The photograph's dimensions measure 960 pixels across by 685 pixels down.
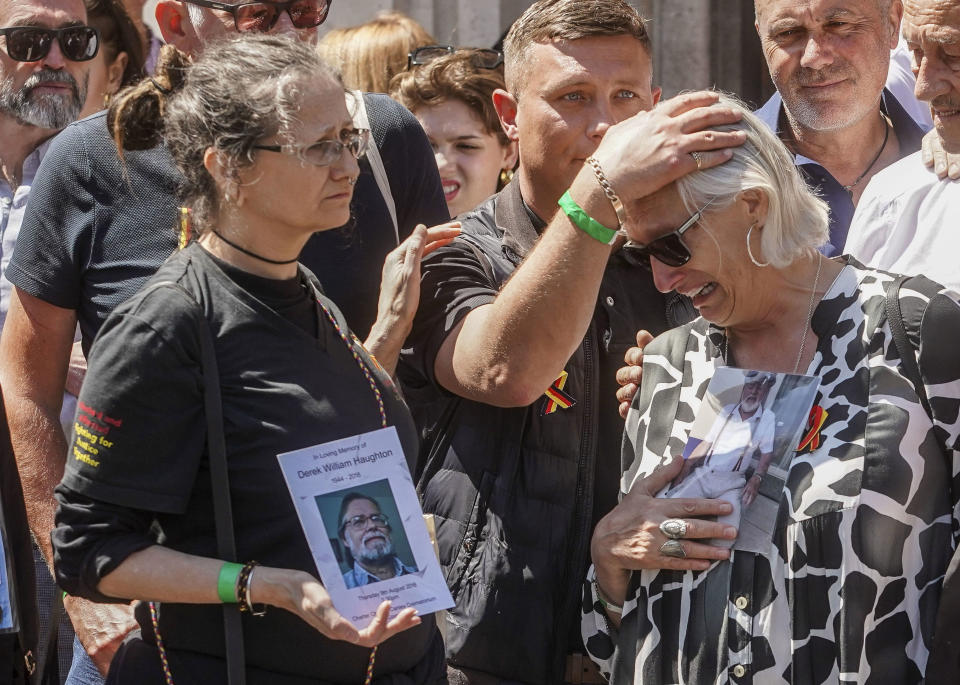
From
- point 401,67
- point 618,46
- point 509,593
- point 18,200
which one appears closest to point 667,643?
point 509,593

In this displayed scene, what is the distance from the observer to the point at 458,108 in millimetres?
5152

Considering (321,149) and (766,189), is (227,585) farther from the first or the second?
(766,189)

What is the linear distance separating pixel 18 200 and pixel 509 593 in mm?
2073

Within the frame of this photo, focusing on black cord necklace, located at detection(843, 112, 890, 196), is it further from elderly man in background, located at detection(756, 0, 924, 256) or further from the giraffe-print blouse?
the giraffe-print blouse

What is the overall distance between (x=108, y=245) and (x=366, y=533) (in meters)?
1.06

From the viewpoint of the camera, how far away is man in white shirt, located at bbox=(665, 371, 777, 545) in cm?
260

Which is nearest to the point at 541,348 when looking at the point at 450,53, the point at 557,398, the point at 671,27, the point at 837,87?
the point at 557,398

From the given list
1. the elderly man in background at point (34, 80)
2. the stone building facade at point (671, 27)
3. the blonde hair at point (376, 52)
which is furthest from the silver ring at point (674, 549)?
the stone building facade at point (671, 27)

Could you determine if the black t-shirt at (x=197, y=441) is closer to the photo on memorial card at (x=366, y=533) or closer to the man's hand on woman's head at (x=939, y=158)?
the photo on memorial card at (x=366, y=533)

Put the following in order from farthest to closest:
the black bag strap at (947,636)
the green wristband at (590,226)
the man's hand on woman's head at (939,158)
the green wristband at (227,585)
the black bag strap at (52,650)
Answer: the black bag strap at (52,650) < the man's hand on woman's head at (939,158) < the green wristband at (590,226) < the black bag strap at (947,636) < the green wristband at (227,585)

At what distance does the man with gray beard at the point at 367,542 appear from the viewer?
7.66 ft

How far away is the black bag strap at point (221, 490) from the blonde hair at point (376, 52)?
3328 millimetres

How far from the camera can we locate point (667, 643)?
8.63ft

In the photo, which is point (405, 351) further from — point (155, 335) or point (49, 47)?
point (49, 47)
